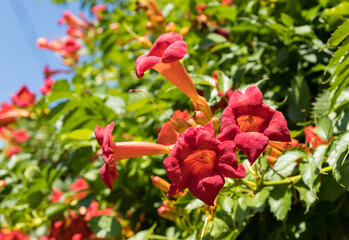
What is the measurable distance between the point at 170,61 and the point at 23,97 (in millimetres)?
3113

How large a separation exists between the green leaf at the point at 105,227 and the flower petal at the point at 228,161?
3.96ft

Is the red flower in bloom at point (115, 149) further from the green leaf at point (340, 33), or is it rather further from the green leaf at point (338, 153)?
the green leaf at point (340, 33)

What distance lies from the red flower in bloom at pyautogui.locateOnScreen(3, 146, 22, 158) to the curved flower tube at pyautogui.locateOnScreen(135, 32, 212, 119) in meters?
4.20

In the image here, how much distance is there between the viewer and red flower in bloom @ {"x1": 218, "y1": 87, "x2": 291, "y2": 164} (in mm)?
1047

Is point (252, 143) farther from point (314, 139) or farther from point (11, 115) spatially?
point (11, 115)

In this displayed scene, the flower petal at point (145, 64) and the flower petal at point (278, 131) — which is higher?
the flower petal at point (145, 64)

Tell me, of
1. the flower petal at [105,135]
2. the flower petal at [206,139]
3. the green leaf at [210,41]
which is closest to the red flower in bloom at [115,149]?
the flower petal at [105,135]

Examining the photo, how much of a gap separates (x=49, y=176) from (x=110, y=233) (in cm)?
95

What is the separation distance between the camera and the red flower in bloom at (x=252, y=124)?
1047mm

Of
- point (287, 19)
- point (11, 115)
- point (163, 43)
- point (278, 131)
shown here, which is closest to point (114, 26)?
point (11, 115)

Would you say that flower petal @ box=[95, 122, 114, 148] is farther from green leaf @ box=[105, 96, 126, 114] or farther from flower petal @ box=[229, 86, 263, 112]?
green leaf @ box=[105, 96, 126, 114]

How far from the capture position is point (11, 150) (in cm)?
513

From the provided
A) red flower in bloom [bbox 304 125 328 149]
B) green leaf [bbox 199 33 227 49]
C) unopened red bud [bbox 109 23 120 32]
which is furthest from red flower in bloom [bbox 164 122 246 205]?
unopened red bud [bbox 109 23 120 32]

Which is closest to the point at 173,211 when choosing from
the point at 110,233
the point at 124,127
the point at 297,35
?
the point at 110,233
